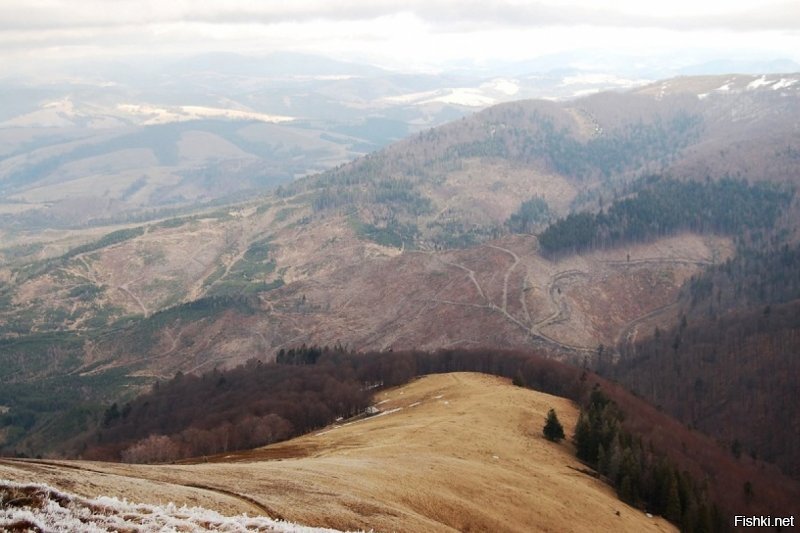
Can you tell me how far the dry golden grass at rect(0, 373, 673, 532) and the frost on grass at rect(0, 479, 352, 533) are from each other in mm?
3784

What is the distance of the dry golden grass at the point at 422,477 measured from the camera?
3928 centimetres

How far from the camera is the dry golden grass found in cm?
3928

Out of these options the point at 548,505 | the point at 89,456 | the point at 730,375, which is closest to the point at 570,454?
the point at 548,505

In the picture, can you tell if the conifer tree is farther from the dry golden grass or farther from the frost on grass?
the frost on grass

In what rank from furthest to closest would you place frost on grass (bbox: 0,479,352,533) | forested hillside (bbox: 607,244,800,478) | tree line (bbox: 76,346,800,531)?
forested hillside (bbox: 607,244,800,478)
tree line (bbox: 76,346,800,531)
frost on grass (bbox: 0,479,352,533)

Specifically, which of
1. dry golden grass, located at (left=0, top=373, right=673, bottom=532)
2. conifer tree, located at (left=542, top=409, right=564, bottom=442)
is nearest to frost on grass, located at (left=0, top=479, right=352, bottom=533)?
dry golden grass, located at (left=0, top=373, right=673, bottom=532)

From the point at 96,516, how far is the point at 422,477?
35.1 m

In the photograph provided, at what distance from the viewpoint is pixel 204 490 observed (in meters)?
39.3

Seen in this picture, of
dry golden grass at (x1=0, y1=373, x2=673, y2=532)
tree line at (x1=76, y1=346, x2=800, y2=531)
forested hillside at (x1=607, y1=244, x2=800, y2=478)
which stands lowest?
forested hillside at (x1=607, y1=244, x2=800, y2=478)

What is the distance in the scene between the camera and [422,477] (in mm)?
58250

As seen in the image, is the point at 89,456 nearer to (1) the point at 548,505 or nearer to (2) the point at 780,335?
(1) the point at 548,505

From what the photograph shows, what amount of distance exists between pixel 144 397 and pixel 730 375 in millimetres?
153071

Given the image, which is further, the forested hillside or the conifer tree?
the forested hillside

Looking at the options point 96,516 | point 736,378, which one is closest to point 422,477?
point 96,516
